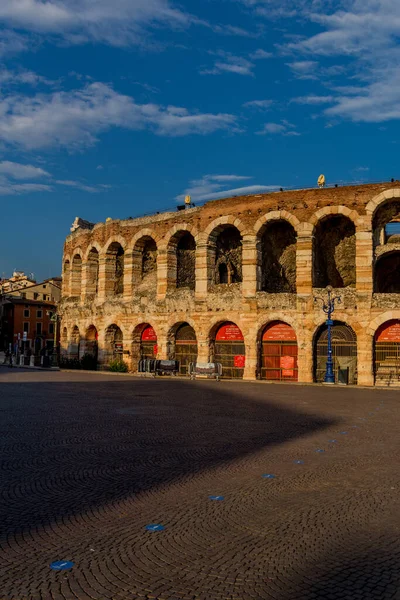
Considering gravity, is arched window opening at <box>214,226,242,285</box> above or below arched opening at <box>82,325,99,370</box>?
above

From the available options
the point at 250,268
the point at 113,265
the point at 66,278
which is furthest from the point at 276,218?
the point at 66,278

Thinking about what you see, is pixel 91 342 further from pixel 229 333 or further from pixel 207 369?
pixel 207 369

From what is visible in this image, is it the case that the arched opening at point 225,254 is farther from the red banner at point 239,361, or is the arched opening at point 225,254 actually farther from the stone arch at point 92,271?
the stone arch at point 92,271

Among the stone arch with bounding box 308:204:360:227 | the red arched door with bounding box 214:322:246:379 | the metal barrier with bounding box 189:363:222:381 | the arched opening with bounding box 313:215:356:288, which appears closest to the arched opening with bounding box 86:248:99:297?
the red arched door with bounding box 214:322:246:379

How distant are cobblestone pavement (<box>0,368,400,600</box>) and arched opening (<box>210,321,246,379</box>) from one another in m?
17.2

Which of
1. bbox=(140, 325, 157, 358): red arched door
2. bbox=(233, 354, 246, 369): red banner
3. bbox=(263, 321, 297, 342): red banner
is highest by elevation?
bbox=(263, 321, 297, 342): red banner

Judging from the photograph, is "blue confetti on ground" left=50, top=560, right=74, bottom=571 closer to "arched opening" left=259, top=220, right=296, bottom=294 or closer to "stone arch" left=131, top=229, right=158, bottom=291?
"arched opening" left=259, top=220, right=296, bottom=294

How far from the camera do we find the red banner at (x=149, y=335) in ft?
112

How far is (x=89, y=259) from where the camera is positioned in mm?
40219

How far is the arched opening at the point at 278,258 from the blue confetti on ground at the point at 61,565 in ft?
88.5

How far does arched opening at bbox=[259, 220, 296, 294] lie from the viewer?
31.8 meters

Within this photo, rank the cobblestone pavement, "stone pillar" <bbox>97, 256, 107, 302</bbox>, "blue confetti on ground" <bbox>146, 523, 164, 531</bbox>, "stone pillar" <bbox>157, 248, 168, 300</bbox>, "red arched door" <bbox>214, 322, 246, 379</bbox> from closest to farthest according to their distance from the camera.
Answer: the cobblestone pavement
"blue confetti on ground" <bbox>146, 523, 164, 531</bbox>
"red arched door" <bbox>214, 322, 246, 379</bbox>
"stone pillar" <bbox>157, 248, 168, 300</bbox>
"stone pillar" <bbox>97, 256, 107, 302</bbox>

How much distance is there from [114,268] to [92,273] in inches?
122

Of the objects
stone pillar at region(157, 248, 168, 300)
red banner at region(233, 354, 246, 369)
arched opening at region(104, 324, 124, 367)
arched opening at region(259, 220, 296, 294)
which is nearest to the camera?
red banner at region(233, 354, 246, 369)
